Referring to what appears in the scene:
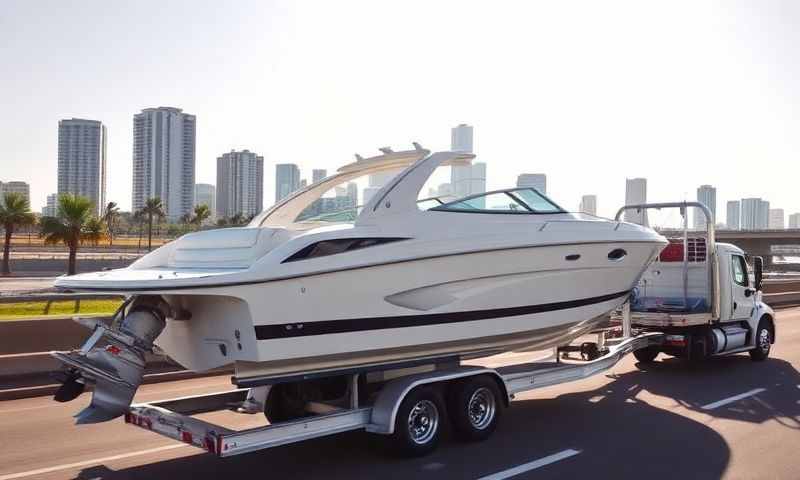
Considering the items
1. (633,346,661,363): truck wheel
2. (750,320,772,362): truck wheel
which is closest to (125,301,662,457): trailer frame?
(633,346,661,363): truck wheel

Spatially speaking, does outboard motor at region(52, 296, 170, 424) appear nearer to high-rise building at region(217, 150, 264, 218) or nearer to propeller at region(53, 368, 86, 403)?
propeller at region(53, 368, 86, 403)

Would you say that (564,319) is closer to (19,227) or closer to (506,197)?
(506,197)

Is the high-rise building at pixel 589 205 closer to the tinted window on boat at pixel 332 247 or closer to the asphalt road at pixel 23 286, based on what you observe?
the tinted window on boat at pixel 332 247

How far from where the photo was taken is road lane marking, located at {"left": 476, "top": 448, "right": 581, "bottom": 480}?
6332mm

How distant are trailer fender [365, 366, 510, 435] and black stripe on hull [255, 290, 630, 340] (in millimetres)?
514

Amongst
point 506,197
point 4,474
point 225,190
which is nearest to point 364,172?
point 506,197

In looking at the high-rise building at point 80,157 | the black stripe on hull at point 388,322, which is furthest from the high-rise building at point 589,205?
the high-rise building at point 80,157

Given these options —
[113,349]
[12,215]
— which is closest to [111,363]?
[113,349]

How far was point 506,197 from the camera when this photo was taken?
8008 mm

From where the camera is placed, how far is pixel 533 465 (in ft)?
21.9

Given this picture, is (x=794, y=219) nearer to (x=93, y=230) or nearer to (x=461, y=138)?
(x=93, y=230)

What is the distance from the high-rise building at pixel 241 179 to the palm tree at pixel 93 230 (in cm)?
8976

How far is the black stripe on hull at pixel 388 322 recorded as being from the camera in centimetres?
617

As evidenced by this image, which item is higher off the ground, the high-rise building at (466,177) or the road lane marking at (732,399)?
the high-rise building at (466,177)
